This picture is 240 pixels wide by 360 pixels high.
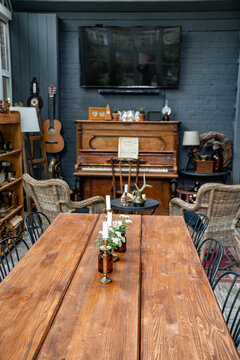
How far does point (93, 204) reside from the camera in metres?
4.05

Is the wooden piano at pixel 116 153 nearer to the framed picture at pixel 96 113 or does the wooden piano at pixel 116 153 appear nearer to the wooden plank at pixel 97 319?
the framed picture at pixel 96 113

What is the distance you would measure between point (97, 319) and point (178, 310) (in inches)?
13.8

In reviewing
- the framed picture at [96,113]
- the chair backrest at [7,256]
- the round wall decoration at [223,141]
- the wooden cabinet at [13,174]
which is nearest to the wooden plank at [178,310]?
the chair backrest at [7,256]

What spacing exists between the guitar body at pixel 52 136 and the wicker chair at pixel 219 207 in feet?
8.69

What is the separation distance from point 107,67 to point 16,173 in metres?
2.35

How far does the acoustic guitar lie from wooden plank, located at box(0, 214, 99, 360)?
3.29 meters

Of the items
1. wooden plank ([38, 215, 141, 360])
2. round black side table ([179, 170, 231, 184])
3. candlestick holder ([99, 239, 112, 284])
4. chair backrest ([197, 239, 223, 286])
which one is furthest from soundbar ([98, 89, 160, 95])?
candlestick holder ([99, 239, 112, 284])

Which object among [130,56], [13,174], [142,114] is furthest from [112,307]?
[130,56]

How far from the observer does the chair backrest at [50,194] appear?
12.3 ft

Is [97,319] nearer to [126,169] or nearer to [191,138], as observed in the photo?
[126,169]

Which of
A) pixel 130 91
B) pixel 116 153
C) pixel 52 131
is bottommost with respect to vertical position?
pixel 116 153

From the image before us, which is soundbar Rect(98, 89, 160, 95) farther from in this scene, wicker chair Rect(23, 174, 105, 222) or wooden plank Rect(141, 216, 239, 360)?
wooden plank Rect(141, 216, 239, 360)

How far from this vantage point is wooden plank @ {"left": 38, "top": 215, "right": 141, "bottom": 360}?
1.25 meters

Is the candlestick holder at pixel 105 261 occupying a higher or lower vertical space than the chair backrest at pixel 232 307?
higher
